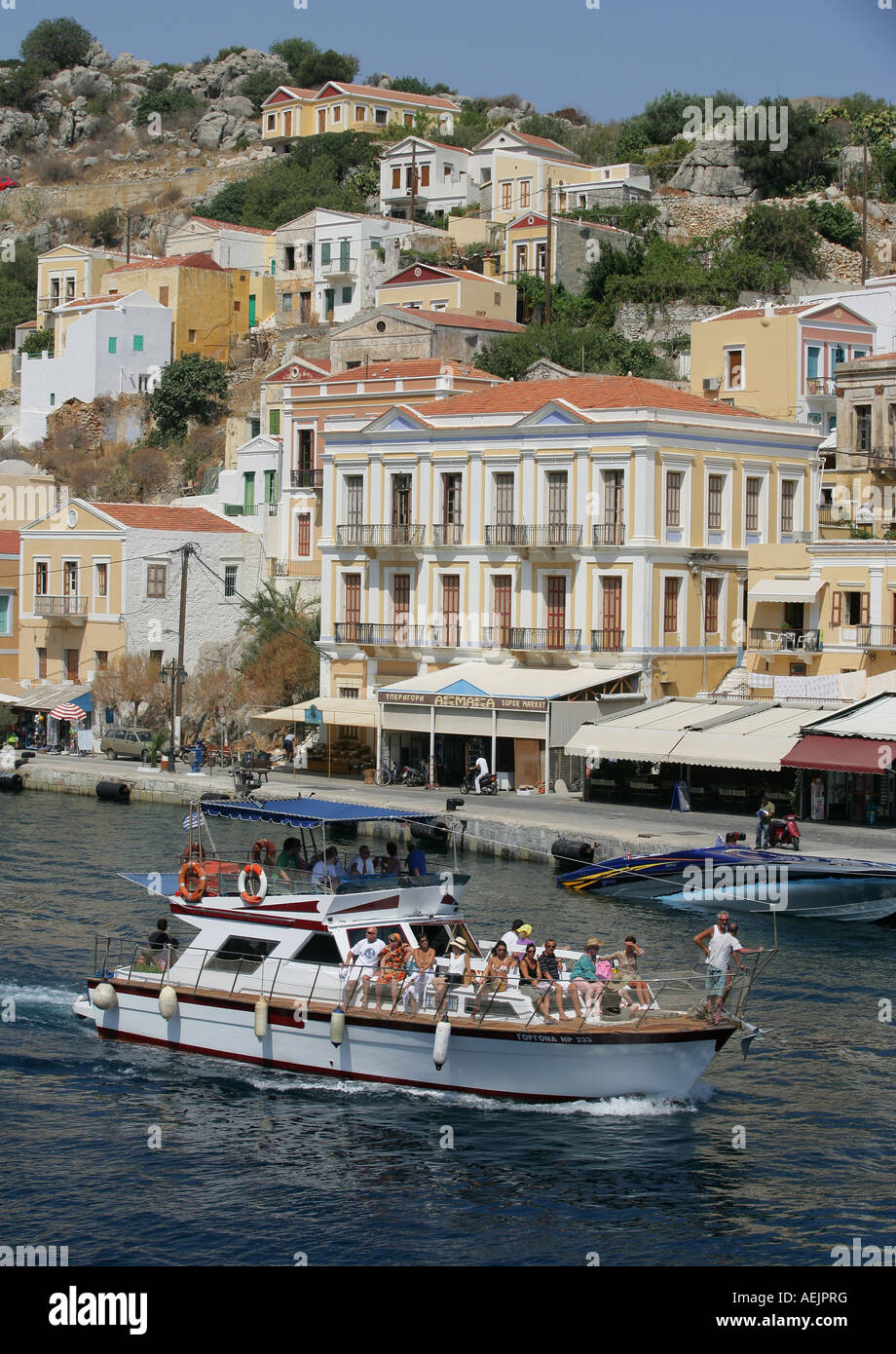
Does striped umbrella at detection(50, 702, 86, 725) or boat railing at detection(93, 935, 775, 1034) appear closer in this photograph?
boat railing at detection(93, 935, 775, 1034)

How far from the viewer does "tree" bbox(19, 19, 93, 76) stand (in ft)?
535

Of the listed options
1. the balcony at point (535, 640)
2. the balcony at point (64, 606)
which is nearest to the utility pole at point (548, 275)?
the balcony at point (64, 606)

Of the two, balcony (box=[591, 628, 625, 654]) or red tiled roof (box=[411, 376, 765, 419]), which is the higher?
red tiled roof (box=[411, 376, 765, 419])

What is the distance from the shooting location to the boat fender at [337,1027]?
24609 mm

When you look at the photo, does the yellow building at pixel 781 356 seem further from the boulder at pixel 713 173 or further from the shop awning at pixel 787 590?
the boulder at pixel 713 173

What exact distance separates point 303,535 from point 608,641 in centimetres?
1890

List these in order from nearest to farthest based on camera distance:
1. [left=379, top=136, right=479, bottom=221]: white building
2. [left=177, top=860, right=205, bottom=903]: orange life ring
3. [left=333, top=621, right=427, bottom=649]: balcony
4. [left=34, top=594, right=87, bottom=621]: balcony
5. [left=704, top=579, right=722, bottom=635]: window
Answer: [left=177, top=860, right=205, bottom=903]: orange life ring < [left=704, top=579, right=722, bottom=635]: window < [left=333, top=621, right=427, bottom=649]: balcony < [left=34, top=594, right=87, bottom=621]: balcony < [left=379, top=136, right=479, bottom=221]: white building

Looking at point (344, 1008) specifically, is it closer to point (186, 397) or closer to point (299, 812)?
point (299, 812)

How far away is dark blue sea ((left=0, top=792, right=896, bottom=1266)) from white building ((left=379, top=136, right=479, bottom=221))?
77.5 m

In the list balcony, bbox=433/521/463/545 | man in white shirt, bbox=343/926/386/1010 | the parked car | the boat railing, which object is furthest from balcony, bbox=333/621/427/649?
Result: man in white shirt, bbox=343/926/386/1010

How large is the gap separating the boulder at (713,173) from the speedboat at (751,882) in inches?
2224

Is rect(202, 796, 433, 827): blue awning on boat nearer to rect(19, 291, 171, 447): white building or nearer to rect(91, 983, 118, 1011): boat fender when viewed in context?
rect(91, 983, 118, 1011): boat fender

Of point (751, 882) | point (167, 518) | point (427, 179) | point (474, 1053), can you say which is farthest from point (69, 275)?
point (474, 1053)
